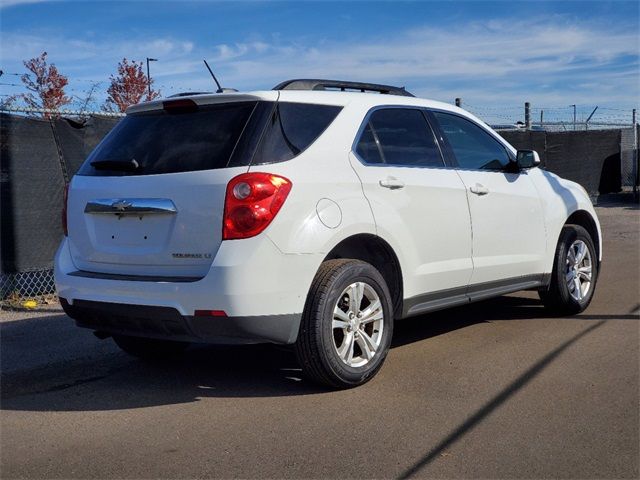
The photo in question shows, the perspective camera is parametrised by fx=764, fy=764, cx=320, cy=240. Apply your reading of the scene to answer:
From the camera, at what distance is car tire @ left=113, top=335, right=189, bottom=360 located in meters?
5.56

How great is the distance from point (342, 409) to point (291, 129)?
1703 millimetres

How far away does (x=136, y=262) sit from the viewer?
453 cm

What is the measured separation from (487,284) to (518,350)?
0.57 metres

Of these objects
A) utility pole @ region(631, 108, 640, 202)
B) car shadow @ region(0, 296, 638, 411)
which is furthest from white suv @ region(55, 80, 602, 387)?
utility pole @ region(631, 108, 640, 202)

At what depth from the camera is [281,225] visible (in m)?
4.30

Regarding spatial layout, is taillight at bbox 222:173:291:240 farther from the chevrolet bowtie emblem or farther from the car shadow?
the car shadow

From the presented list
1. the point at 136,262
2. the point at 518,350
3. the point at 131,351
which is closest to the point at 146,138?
the point at 136,262

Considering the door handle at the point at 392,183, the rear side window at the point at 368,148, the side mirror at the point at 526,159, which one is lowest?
the door handle at the point at 392,183

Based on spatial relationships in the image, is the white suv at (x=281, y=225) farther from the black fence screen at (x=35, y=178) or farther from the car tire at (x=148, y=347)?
the black fence screen at (x=35, y=178)

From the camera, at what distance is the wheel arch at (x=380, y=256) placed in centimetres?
494

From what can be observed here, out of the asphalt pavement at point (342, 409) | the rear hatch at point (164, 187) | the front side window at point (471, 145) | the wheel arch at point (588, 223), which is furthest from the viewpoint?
the wheel arch at point (588, 223)

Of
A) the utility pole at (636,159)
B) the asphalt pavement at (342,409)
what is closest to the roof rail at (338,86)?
the asphalt pavement at (342,409)

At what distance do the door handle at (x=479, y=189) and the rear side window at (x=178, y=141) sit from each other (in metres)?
1.99

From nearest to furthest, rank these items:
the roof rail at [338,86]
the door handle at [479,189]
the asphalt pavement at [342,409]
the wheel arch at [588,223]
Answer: the asphalt pavement at [342,409] → the roof rail at [338,86] → the door handle at [479,189] → the wheel arch at [588,223]
